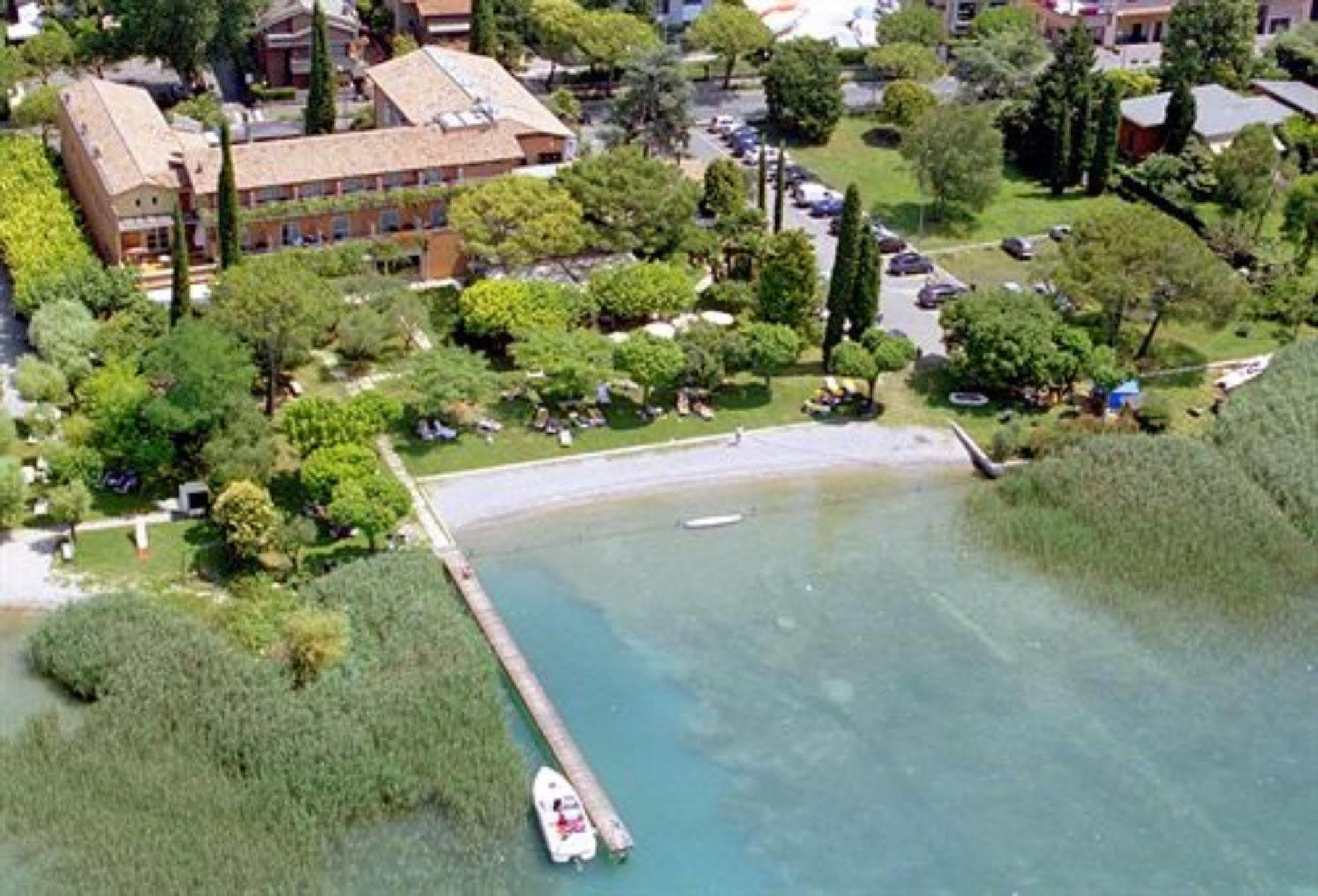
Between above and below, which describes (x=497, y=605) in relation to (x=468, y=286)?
below

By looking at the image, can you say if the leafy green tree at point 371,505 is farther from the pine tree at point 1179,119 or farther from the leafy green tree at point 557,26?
the pine tree at point 1179,119

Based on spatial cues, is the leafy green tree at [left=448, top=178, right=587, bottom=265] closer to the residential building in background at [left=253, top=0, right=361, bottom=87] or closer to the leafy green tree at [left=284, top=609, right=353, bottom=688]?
the leafy green tree at [left=284, top=609, right=353, bottom=688]

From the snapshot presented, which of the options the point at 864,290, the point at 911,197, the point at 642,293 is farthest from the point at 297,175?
the point at 911,197

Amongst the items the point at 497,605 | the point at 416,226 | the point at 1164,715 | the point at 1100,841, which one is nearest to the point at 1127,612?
the point at 1164,715

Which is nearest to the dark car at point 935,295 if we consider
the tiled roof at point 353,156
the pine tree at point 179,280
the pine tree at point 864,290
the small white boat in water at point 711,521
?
the pine tree at point 864,290

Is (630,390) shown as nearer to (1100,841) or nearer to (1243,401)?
(1243,401)

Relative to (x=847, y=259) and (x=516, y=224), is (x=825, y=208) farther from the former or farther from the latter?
(x=516, y=224)
